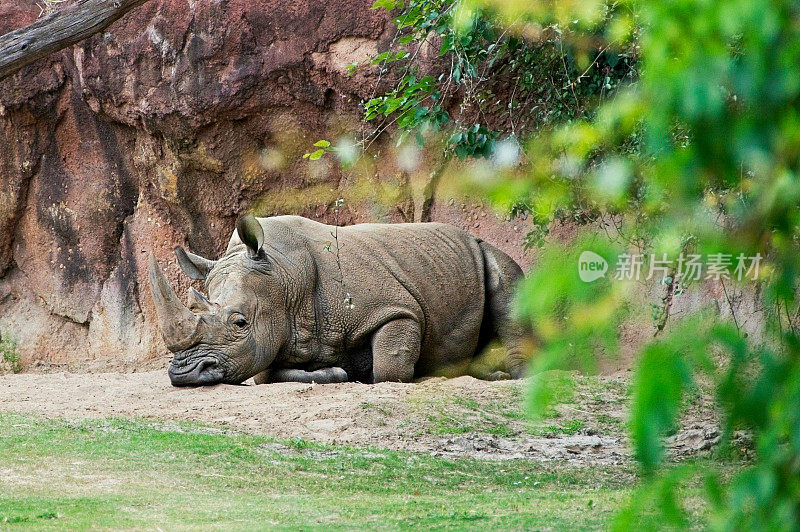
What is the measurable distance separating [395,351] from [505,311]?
1.54 meters

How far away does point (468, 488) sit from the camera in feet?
18.9

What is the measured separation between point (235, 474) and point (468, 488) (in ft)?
3.98

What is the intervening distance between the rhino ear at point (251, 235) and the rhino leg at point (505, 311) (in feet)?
7.59

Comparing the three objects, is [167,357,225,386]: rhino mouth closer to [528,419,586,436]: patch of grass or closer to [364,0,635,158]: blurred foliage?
[364,0,635,158]: blurred foliage

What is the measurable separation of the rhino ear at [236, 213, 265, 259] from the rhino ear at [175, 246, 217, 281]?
19.5 inches

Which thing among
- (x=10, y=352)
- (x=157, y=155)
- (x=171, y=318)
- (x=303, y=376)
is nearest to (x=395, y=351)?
(x=303, y=376)

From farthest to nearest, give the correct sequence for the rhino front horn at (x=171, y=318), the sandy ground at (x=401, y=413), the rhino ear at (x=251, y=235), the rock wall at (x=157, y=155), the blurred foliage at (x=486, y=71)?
the rock wall at (x=157, y=155) < the rhino ear at (x=251, y=235) < the rhino front horn at (x=171, y=318) < the sandy ground at (x=401, y=413) < the blurred foliage at (x=486, y=71)

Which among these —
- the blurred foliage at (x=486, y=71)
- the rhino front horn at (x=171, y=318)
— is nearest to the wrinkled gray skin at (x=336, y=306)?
the rhino front horn at (x=171, y=318)

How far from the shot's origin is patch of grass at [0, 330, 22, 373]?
13.0m

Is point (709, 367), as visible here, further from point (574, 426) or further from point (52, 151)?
point (52, 151)

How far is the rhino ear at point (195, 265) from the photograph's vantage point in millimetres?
9664

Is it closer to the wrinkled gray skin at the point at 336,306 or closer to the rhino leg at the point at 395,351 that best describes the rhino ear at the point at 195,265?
the wrinkled gray skin at the point at 336,306

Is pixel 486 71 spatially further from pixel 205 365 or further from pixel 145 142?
pixel 145 142

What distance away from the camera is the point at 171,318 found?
862 centimetres
